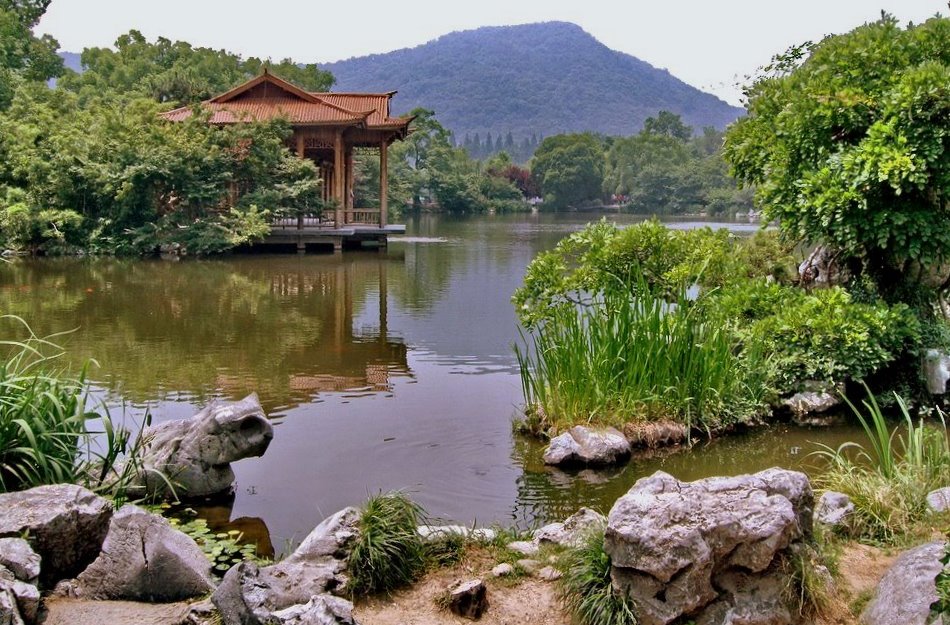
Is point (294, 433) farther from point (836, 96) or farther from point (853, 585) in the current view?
point (836, 96)

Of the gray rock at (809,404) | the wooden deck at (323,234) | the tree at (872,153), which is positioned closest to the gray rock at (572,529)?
the gray rock at (809,404)

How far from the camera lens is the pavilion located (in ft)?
62.2

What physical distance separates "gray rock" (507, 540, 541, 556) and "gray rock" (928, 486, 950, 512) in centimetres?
161

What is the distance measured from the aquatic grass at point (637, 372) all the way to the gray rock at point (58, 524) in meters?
2.97

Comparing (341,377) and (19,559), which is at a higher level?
(19,559)

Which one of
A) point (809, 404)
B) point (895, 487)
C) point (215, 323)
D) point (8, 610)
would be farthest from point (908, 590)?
point (215, 323)

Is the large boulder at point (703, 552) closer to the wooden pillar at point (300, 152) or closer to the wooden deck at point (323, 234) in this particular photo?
the wooden deck at point (323, 234)

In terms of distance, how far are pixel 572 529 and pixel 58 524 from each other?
6.40 ft

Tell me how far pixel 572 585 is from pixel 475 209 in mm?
42398

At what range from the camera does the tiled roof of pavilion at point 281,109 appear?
739 inches

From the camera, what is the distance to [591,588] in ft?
10.1

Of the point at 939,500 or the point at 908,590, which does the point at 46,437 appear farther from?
the point at 939,500

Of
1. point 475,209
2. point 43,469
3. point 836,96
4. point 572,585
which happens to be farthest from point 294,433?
point 475,209

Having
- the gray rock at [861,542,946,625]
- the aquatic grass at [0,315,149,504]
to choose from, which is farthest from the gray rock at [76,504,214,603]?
the gray rock at [861,542,946,625]
